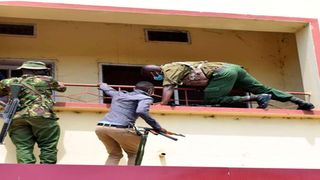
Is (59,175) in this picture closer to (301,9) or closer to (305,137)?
(305,137)

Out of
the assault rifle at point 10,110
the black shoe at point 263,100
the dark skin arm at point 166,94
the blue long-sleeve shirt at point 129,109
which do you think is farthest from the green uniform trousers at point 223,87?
the assault rifle at point 10,110

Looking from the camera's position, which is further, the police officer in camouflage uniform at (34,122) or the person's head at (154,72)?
the person's head at (154,72)

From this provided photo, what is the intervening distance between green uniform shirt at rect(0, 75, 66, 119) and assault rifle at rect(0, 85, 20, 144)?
105 mm

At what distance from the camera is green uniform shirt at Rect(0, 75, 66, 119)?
800cm

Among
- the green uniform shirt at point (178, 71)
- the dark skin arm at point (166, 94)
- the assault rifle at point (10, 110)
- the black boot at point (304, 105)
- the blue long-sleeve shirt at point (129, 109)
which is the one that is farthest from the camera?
the black boot at point (304, 105)

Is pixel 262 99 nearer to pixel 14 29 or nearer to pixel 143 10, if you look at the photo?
pixel 143 10

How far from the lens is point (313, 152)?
30.3 feet

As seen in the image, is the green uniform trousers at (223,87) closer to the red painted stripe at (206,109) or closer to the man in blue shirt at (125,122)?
the red painted stripe at (206,109)

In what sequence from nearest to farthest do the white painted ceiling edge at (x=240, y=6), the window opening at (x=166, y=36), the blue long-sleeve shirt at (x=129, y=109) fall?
the blue long-sleeve shirt at (x=129, y=109), the white painted ceiling edge at (x=240, y=6), the window opening at (x=166, y=36)

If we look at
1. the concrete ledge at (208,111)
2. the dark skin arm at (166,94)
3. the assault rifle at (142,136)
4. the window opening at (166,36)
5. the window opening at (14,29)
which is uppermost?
the window opening at (14,29)

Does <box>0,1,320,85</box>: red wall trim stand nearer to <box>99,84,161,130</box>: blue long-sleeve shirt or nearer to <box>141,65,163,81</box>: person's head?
→ <box>141,65,163,81</box>: person's head

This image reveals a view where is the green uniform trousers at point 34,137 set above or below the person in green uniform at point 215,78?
below

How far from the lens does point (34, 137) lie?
817cm

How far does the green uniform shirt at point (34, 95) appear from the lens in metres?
8.00
